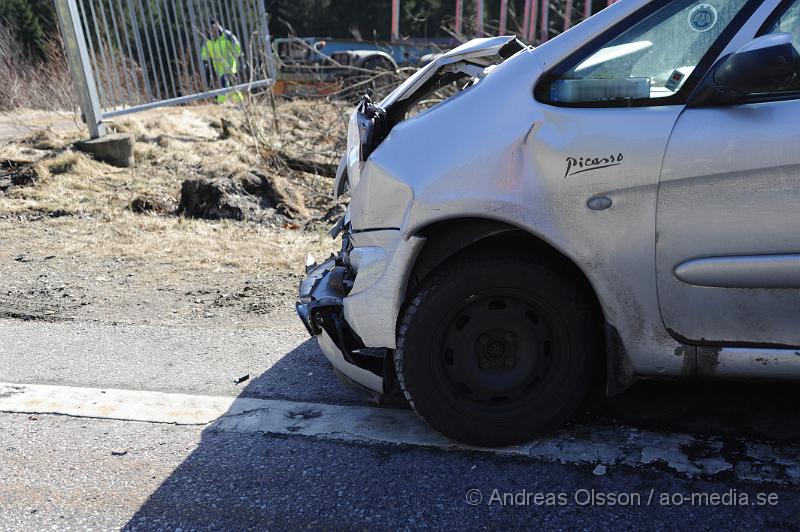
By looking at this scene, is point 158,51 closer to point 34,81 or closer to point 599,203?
point 34,81

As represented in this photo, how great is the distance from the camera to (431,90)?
3.86m

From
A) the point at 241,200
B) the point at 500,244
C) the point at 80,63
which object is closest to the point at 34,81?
the point at 80,63

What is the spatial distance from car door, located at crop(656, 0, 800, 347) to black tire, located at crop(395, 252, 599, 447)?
1.34 feet

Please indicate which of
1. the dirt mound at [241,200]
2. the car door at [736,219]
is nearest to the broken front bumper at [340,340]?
the car door at [736,219]

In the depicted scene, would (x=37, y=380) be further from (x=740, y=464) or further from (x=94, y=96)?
(x=94, y=96)

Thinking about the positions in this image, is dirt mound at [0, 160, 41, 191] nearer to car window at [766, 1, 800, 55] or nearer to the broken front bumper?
the broken front bumper

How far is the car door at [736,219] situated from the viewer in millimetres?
2680

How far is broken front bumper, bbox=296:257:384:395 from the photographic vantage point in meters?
3.34

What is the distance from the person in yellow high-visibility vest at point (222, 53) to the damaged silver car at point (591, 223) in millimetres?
7808

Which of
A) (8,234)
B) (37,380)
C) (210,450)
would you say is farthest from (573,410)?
(8,234)

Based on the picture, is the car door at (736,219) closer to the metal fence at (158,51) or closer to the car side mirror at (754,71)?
the car side mirror at (754,71)

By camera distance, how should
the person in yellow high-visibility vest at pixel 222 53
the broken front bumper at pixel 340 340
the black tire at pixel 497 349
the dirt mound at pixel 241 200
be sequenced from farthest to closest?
1. the person in yellow high-visibility vest at pixel 222 53
2. the dirt mound at pixel 241 200
3. the broken front bumper at pixel 340 340
4. the black tire at pixel 497 349

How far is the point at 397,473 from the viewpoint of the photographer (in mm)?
3016

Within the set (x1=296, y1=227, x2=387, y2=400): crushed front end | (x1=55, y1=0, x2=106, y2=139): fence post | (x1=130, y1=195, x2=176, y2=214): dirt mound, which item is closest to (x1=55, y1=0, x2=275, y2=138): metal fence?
(x1=55, y1=0, x2=106, y2=139): fence post
